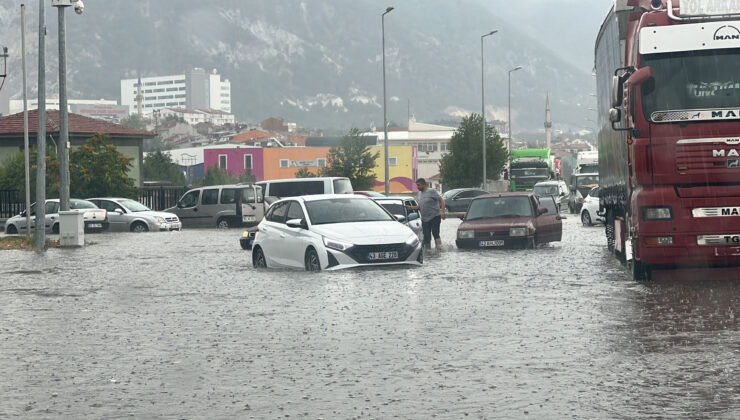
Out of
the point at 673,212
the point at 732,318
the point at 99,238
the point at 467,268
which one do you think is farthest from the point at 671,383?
the point at 99,238

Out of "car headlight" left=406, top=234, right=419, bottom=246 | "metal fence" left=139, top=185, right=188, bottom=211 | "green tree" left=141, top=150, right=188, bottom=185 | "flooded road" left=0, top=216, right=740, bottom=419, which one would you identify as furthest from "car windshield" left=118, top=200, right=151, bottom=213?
"green tree" left=141, top=150, right=188, bottom=185

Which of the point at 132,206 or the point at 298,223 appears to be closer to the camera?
the point at 298,223

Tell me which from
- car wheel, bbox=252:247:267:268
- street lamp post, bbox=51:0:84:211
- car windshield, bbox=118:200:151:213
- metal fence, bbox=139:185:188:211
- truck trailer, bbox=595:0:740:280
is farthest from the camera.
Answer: metal fence, bbox=139:185:188:211

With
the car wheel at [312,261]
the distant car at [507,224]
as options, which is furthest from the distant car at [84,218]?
the car wheel at [312,261]

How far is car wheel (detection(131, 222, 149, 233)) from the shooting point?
137ft

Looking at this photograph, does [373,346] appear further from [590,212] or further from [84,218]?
[590,212]

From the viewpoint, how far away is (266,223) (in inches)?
874

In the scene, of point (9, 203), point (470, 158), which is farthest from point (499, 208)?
point (470, 158)

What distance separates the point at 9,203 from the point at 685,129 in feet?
141

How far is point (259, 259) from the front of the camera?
22.3 m

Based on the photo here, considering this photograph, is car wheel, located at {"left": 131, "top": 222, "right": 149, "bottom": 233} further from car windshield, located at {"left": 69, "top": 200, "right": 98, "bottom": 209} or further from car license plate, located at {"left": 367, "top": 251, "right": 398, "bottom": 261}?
car license plate, located at {"left": 367, "top": 251, "right": 398, "bottom": 261}

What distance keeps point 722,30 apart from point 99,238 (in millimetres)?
25103

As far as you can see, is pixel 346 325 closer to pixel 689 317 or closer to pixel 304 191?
pixel 689 317

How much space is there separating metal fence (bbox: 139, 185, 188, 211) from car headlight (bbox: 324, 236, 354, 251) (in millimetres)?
40715
